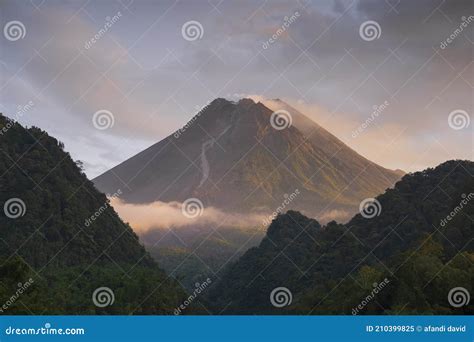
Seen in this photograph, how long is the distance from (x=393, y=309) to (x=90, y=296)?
23.0 metres

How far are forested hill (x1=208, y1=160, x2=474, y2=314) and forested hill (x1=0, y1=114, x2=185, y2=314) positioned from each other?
46.3 ft

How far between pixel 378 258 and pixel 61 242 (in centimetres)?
3411

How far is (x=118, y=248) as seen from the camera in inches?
2773

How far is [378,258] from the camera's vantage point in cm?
6975

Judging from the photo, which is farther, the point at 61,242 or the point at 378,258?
the point at 378,258

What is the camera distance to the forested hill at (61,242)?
140 ft

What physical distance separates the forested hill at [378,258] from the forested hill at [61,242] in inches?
555

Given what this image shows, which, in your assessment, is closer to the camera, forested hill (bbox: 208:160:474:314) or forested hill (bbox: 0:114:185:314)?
forested hill (bbox: 208:160:474:314)

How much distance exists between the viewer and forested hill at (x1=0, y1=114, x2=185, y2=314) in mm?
42809

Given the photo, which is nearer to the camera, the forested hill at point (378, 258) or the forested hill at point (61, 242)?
the forested hill at point (378, 258)

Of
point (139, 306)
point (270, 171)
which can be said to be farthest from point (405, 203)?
point (270, 171)

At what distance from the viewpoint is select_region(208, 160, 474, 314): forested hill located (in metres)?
36.1

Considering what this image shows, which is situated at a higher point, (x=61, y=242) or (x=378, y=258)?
(x=61, y=242)
